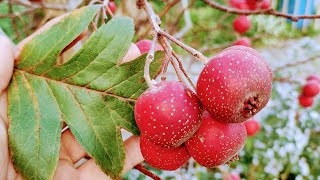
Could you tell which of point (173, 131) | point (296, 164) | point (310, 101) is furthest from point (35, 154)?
point (296, 164)

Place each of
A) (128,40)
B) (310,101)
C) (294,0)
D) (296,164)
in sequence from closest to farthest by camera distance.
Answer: (128,40) → (310,101) → (296,164) → (294,0)

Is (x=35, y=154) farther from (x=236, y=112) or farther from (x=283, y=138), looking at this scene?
(x=283, y=138)

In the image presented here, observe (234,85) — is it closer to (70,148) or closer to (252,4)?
(70,148)

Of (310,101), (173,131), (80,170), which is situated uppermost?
(173,131)

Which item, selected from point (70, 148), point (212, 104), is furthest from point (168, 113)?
point (70, 148)

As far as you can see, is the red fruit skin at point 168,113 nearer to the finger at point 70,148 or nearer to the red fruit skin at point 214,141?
the red fruit skin at point 214,141

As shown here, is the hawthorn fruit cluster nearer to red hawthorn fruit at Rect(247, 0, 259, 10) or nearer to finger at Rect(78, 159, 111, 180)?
finger at Rect(78, 159, 111, 180)

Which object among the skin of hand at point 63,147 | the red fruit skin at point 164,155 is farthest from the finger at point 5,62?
the red fruit skin at point 164,155
